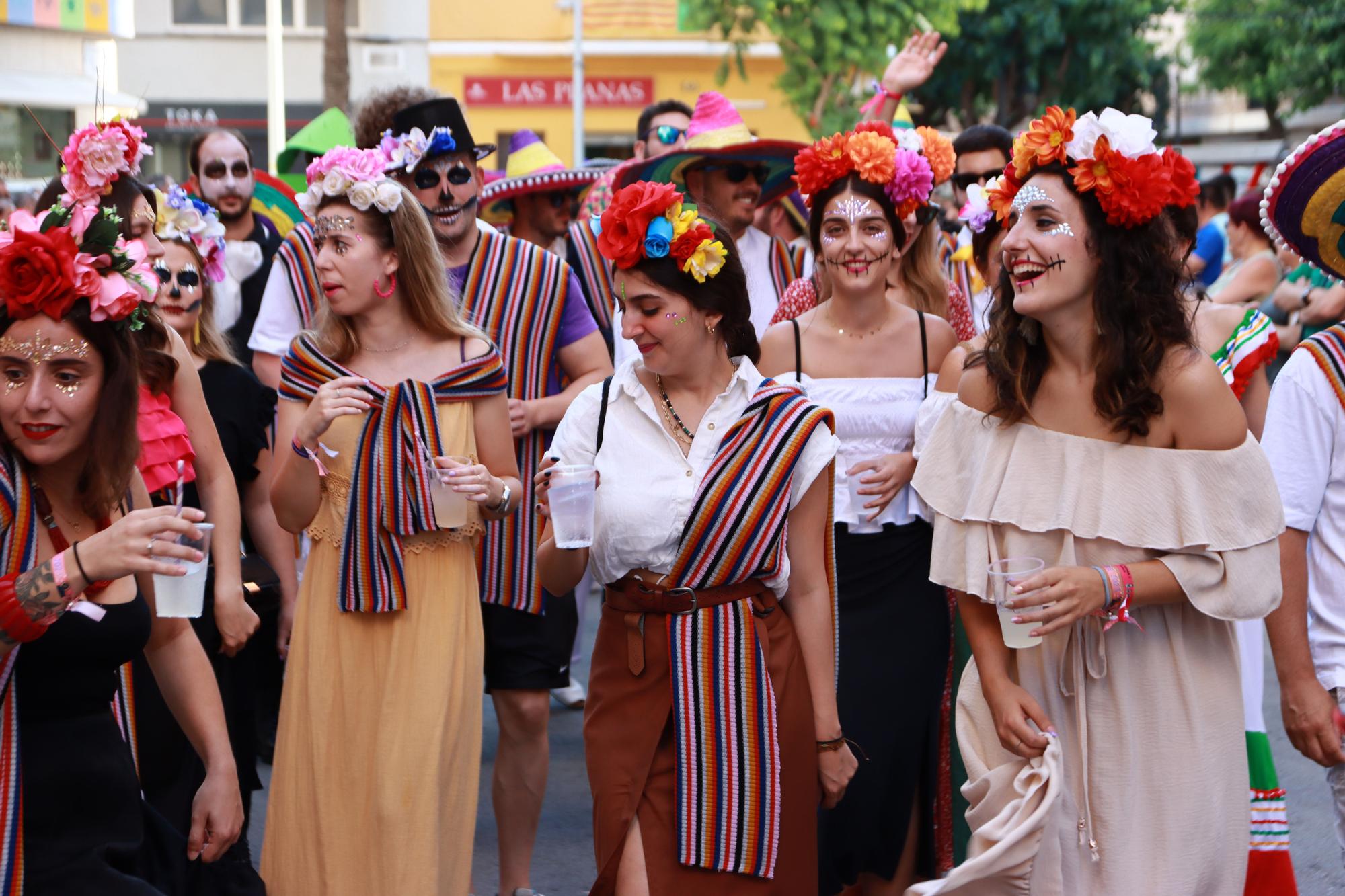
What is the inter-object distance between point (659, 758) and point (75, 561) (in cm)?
144

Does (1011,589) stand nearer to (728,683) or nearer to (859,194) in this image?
(728,683)

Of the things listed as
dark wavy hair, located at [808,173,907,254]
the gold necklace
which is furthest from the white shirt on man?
dark wavy hair, located at [808,173,907,254]

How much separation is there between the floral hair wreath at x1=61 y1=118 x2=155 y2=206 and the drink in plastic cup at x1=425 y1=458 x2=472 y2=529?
1.38 meters

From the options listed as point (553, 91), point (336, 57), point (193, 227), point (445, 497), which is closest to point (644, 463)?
point (445, 497)

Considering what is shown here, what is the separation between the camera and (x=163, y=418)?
4645 mm

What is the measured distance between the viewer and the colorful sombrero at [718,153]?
7.44 meters

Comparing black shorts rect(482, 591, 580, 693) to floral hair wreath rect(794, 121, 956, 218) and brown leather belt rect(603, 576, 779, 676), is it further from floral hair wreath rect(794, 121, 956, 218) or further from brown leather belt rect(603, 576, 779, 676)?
floral hair wreath rect(794, 121, 956, 218)

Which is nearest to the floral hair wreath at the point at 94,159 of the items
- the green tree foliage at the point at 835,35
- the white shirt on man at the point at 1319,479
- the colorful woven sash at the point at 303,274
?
the colorful woven sash at the point at 303,274

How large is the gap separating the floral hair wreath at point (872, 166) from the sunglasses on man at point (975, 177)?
162cm

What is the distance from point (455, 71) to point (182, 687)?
31376mm

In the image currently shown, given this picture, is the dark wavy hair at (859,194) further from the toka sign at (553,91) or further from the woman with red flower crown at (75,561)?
the toka sign at (553,91)

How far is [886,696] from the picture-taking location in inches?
200

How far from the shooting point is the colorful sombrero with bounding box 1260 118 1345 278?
3.92 meters

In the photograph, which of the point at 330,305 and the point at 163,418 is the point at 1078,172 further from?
the point at 163,418
